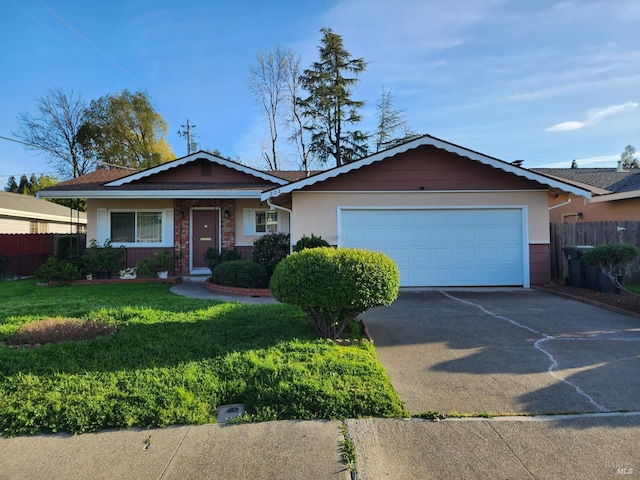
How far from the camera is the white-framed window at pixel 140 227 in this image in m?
13.2

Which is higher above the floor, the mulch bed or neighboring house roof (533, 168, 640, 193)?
neighboring house roof (533, 168, 640, 193)

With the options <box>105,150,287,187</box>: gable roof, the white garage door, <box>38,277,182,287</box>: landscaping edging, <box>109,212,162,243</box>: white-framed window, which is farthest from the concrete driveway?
<box>109,212,162,243</box>: white-framed window

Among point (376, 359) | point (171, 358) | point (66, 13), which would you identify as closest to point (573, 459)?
point (376, 359)

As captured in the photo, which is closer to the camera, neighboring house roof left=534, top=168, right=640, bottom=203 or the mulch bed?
the mulch bed

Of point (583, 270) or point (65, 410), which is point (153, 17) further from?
point (583, 270)

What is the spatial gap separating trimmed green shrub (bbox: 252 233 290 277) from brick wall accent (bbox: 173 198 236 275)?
2492 mm

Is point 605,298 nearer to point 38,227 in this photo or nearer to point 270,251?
point 270,251

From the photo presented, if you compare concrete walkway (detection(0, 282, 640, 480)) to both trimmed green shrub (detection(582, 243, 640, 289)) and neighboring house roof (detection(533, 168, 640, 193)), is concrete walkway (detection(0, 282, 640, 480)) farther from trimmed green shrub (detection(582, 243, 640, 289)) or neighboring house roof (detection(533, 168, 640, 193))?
neighboring house roof (detection(533, 168, 640, 193))

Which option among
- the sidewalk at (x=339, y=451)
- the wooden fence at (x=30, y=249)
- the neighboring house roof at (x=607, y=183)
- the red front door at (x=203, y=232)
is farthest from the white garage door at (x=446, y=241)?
the wooden fence at (x=30, y=249)

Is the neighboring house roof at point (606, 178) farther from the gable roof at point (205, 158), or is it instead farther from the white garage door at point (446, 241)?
the gable roof at point (205, 158)

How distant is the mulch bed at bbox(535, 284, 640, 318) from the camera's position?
7.43 meters

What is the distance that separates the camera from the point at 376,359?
15.4 feet

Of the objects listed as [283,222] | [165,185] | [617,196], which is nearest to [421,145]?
[283,222]

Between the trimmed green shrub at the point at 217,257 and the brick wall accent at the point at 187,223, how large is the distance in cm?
75
